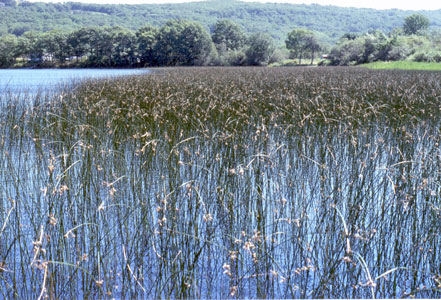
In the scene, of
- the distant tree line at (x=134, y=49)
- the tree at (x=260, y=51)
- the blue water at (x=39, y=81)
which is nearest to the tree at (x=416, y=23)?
the distant tree line at (x=134, y=49)

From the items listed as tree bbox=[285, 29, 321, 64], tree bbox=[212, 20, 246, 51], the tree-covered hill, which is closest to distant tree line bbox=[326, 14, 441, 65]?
tree bbox=[285, 29, 321, 64]

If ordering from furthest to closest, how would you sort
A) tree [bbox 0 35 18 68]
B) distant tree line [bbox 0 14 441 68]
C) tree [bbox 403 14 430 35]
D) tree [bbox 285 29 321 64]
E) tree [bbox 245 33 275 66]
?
tree [bbox 403 14 430 35]
tree [bbox 285 29 321 64]
tree [bbox 0 35 18 68]
distant tree line [bbox 0 14 441 68]
tree [bbox 245 33 275 66]

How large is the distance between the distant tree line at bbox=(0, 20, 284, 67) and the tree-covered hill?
183ft

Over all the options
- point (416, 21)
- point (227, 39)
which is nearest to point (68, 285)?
point (227, 39)

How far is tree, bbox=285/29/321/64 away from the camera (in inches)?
2415

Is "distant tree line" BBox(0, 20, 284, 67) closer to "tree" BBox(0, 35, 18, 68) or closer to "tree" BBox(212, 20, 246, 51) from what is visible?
"tree" BBox(0, 35, 18, 68)

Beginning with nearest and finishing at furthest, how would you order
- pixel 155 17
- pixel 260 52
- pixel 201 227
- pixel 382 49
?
1. pixel 201 227
2. pixel 382 49
3. pixel 260 52
4. pixel 155 17

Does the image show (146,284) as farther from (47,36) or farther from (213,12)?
(213,12)

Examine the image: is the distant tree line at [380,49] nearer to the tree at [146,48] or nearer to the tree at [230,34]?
the tree at [146,48]

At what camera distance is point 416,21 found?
8244 cm

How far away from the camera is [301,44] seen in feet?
206

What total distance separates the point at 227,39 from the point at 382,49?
3530 centimetres

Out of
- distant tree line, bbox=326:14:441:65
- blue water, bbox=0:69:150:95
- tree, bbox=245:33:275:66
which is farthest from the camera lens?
tree, bbox=245:33:275:66

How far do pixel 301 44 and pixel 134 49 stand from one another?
2261cm
